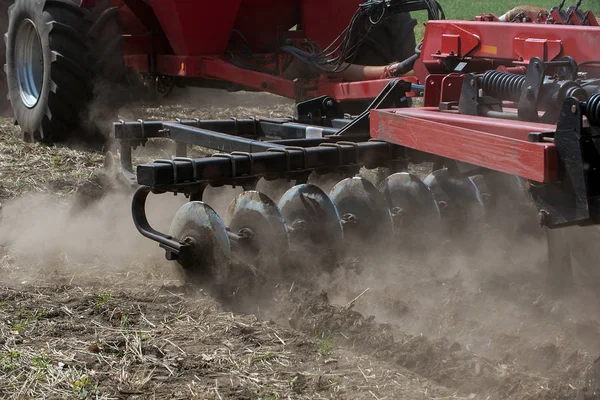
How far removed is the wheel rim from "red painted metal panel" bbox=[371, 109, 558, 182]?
4474 mm

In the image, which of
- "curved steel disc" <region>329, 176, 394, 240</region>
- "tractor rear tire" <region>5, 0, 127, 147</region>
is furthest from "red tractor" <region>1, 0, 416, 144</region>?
"curved steel disc" <region>329, 176, 394, 240</region>

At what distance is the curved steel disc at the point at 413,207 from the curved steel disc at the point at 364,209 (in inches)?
3.2

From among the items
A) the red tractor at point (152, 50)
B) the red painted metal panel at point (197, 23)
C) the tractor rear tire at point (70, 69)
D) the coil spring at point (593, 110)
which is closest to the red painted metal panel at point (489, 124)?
the coil spring at point (593, 110)

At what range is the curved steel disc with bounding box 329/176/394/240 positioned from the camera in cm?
417

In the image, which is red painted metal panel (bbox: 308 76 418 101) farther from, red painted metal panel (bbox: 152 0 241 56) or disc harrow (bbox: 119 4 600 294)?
disc harrow (bbox: 119 4 600 294)

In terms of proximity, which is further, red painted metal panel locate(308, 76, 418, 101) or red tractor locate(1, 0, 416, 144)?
red tractor locate(1, 0, 416, 144)

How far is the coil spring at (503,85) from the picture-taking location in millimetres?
3791

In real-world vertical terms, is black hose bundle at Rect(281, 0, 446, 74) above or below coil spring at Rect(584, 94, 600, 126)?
above

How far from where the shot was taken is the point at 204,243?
12.6 feet

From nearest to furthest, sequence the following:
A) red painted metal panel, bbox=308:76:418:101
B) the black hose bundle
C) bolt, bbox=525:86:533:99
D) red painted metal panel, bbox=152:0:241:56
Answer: bolt, bbox=525:86:533:99 → red painted metal panel, bbox=308:76:418:101 → the black hose bundle → red painted metal panel, bbox=152:0:241:56

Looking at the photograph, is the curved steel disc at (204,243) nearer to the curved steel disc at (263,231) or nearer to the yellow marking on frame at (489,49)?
the curved steel disc at (263,231)

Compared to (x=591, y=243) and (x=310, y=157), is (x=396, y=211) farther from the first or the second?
(x=591, y=243)

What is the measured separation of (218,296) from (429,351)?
1128mm

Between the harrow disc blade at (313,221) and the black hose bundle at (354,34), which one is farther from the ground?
the black hose bundle at (354,34)
